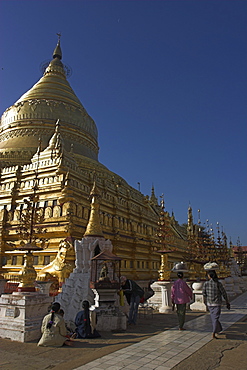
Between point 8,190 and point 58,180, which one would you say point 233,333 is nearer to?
point 58,180

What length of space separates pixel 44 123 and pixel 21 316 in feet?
92.3

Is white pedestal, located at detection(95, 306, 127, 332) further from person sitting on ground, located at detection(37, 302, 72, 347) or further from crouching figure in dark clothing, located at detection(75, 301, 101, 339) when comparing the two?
person sitting on ground, located at detection(37, 302, 72, 347)

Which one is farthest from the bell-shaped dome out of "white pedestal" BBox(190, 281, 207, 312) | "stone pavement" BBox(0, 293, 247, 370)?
"stone pavement" BBox(0, 293, 247, 370)

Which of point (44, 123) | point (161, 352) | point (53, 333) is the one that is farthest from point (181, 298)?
point (44, 123)

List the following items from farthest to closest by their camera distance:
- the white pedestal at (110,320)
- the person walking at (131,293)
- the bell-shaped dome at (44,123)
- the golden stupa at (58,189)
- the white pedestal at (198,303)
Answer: the bell-shaped dome at (44,123) < the golden stupa at (58,189) < the white pedestal at (198,303) < the person walking at (131,293) < the white pedestal at (110,320)

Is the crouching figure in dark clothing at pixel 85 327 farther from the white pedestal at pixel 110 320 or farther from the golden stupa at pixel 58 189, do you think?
the golden stupa at pixel 58 189

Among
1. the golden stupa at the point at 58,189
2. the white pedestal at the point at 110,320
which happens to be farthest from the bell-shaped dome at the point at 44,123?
the white pedestal at the point at 110,320

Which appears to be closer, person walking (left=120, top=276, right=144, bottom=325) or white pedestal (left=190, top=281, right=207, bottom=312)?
person walking (left=120, top=276, right=144, bottom=325)

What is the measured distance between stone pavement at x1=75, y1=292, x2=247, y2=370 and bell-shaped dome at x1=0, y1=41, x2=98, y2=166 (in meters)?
23.8

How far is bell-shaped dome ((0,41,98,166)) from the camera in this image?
3159 cm

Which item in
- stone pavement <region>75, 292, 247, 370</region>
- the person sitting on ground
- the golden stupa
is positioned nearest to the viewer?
stone pavement <region>75, 292, 247, 370</region>

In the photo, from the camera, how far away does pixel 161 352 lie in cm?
697

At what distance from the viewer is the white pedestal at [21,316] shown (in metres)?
8.30

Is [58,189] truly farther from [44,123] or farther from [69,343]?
[69,343]
